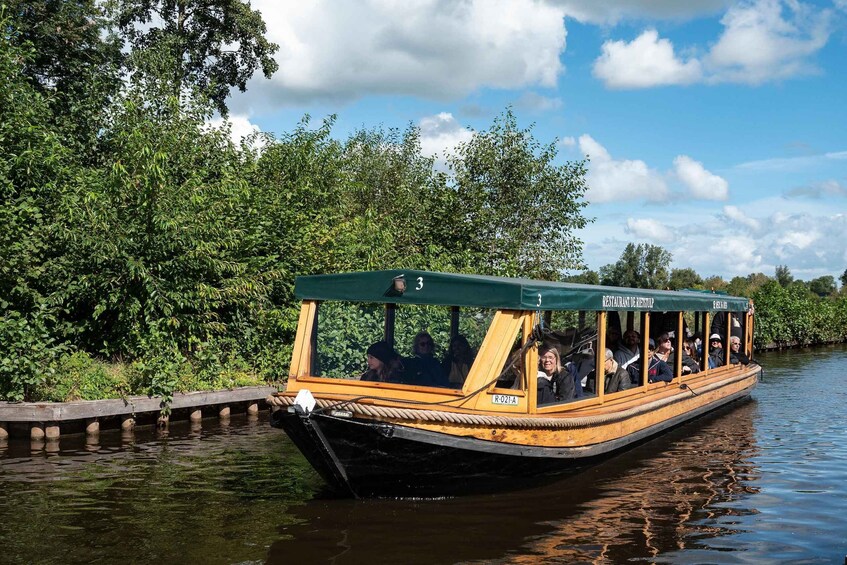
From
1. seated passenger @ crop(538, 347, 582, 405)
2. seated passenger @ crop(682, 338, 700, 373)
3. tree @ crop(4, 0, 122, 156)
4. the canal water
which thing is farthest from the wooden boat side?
tree @ crop(4, 0, 122, 156)

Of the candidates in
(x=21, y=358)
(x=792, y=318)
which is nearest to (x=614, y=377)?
(x=21, y=358)

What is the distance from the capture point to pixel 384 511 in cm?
895

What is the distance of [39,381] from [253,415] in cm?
417

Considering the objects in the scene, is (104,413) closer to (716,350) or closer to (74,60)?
(716,350)

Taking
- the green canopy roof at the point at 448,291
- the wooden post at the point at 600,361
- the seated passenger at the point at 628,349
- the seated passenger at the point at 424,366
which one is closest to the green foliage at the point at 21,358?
the green canopy roof at the point at 448,291

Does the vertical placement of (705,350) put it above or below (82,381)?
above

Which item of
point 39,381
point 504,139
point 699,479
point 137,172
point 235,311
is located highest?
point 504,139

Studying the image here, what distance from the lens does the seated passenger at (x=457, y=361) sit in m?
9.13

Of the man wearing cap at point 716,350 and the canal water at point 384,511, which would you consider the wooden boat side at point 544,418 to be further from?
the man wearing cap at point 716,350

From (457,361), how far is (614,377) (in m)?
3.49

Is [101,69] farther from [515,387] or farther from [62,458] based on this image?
[515,387]

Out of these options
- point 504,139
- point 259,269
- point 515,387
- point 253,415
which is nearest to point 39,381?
point 253,415

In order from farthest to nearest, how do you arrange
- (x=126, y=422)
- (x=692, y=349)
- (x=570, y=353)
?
(x=692, y=349) → (x=126, y=422) → (x=570, y=353)

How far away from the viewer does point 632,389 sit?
12.3m
